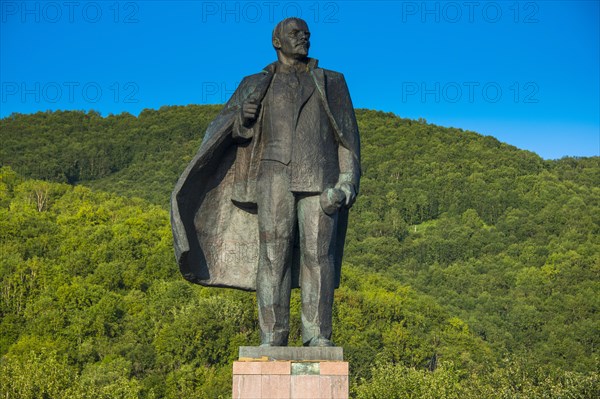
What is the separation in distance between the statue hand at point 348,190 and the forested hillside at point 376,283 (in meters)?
38.9

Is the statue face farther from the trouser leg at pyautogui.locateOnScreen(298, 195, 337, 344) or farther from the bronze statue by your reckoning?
the trouser leg at pyautogui.locateOnScreen(298, 195, 337, 344)

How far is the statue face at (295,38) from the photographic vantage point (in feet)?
38.4

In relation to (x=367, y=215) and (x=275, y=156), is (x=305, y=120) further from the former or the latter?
(x=367, y=215)

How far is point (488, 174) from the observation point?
133 metres

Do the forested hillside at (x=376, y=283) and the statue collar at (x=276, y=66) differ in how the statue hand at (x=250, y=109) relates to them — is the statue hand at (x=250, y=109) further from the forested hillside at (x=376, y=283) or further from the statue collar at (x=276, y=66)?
the forested hillside at (x=376, y=283)

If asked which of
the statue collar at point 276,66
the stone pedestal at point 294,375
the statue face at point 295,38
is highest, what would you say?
the statue face at point 295,38

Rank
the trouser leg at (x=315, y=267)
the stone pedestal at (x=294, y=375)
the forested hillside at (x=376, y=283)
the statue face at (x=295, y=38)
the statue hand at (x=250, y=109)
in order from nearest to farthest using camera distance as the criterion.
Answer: the stone pedestal at (x=294, y=375) → the trouser leg at (x=315, y=267) → the statue hand at (x=250, y=109) → the statue face at (x=295, y=38) → the forested hillside at (x=376, y=283)

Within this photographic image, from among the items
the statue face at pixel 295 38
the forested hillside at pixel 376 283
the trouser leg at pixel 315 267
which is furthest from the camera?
the forested hillside at pixel 376 283

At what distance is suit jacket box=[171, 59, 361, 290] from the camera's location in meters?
11.6

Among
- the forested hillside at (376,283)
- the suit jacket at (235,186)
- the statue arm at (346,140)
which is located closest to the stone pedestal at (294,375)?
the suit jacket at (235,186)

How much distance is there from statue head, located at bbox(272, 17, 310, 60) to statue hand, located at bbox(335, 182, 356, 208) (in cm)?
143

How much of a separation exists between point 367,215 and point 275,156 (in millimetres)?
111947

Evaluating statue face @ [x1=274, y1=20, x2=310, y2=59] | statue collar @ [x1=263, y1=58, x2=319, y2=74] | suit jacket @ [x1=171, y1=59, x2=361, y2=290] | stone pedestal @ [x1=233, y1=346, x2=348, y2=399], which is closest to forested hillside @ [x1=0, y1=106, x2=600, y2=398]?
suit jacket @ [x1=171, y1=59, x2=361, y2=290]

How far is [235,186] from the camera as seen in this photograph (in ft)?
38.4
